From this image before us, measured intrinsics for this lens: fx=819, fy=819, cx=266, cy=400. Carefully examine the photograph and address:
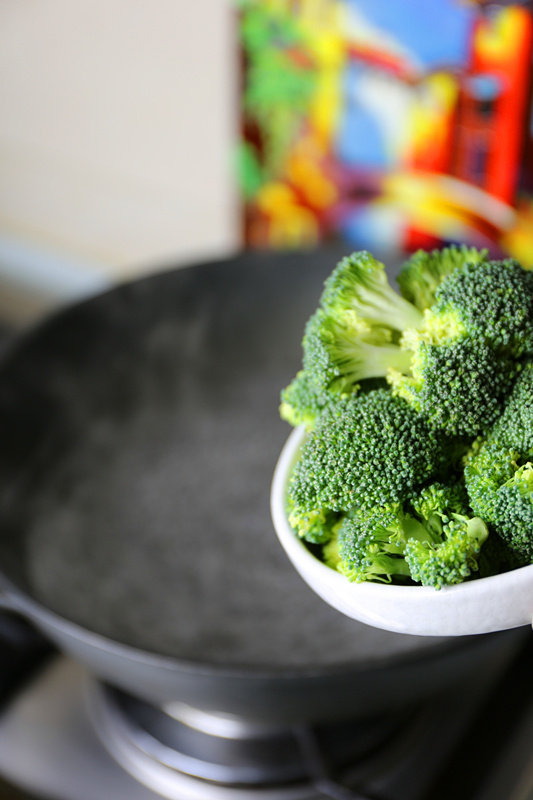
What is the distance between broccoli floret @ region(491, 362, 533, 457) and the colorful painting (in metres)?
1.20

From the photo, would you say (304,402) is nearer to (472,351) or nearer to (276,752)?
(472,351)

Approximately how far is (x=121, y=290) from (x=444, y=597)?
978 mm

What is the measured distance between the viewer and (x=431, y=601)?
43cm

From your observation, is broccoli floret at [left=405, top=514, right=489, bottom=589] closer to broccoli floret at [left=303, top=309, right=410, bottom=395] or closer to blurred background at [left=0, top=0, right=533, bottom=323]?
broccoli floret at [left=303, top=309, right=410, bottom=395]

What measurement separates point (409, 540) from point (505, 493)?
0.06 m

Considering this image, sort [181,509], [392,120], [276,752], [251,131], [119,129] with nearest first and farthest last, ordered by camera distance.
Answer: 1. [276,752]
2. [181,509]
3. [392,120]
4. [251,131]
5. [119,129]

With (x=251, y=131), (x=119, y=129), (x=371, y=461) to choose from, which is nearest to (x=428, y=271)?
(x=371, y=461)


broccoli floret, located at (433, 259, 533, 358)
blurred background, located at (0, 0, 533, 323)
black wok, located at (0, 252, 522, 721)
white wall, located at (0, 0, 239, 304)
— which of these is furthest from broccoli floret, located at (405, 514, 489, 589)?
white wall, located at (0, 0, 239, 304)

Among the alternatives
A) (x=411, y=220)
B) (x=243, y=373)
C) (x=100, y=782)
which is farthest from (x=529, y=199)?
(x=100, y=782)

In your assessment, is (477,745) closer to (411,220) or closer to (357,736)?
(357,736)

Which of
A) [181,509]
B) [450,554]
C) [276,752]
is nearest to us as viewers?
[450,554]

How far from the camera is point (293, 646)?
0.93 meters

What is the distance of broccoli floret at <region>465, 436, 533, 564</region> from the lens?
1.44 ft

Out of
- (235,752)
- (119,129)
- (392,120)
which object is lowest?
(235,752)
